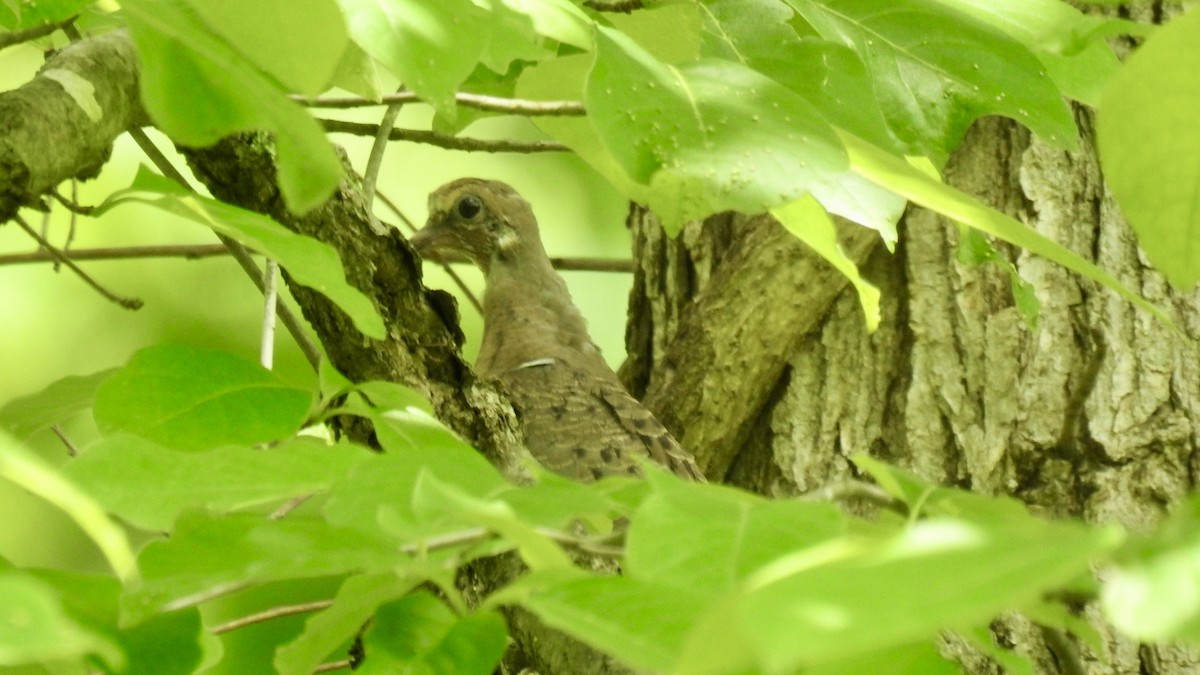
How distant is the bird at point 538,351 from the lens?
1810mm

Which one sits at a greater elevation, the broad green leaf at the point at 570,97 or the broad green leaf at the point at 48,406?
the broad green leaf at the point at 570,97

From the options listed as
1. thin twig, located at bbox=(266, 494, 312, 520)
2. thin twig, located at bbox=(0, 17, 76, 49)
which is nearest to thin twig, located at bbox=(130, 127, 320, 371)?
thin twig, located at bbox=(0, 17, 76, 49)

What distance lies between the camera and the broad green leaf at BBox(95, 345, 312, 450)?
0.72 metres

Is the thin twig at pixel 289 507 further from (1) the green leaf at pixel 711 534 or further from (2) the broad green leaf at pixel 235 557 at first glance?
(1) the green leaf at pixel 711 534

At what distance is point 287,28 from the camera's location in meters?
0.56

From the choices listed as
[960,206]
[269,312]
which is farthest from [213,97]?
[269,312]

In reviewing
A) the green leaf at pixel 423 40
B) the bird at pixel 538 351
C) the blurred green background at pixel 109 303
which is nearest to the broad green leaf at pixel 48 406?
the green leaf at pixel 423 40

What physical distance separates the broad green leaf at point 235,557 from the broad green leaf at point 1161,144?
39 cm

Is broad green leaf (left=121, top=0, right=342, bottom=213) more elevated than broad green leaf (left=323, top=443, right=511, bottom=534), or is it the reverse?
broad green leaf (left=121, top=0, right=342, bottom=213)

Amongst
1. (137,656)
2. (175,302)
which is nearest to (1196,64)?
(137,656)

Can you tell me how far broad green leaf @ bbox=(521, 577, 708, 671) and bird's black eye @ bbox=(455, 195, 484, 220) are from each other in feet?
6.60

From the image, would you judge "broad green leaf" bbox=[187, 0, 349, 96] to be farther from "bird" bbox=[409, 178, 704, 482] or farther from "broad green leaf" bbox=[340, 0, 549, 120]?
"bird" bbox=[409, 178, 704, 482]

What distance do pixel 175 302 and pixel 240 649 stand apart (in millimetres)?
1554

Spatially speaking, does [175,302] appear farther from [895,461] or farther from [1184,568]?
[1184,568]
